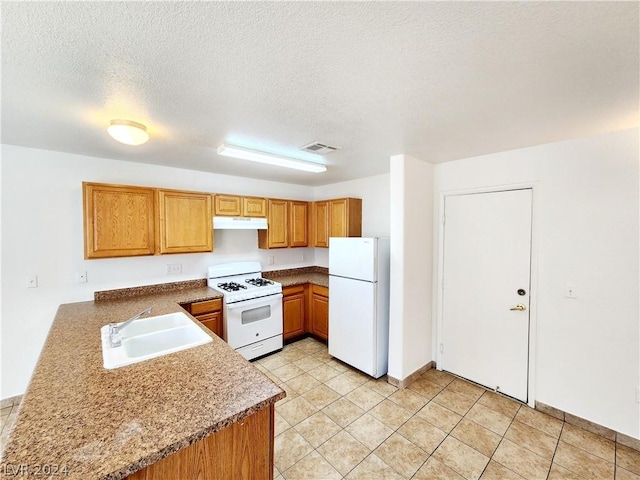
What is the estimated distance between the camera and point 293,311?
153 inches

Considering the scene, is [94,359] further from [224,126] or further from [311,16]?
[311,16]

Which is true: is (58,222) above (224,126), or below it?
below

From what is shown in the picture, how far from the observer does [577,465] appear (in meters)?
1.88

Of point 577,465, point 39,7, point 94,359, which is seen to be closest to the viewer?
point 39,7

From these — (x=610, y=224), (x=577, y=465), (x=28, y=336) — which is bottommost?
(x=577, y=465)

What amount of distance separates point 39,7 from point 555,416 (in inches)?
158

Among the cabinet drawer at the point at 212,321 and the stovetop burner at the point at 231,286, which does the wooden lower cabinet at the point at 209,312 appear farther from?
the stovetop burner at the point at 231,286

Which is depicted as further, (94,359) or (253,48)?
(94,359)

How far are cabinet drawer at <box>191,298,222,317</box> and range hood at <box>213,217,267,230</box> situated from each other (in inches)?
34.7

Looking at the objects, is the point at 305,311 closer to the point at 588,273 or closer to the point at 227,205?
the point at 227,205

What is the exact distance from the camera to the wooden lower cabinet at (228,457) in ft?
3.36

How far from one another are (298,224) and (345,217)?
803mm

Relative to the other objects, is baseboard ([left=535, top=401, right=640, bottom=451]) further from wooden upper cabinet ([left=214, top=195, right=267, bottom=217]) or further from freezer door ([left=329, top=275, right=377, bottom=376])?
wooden upper cabinet ([left=214, top=195, right=267, bottom=217])

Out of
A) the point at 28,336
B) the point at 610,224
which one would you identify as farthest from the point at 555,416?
the point at 28,336
